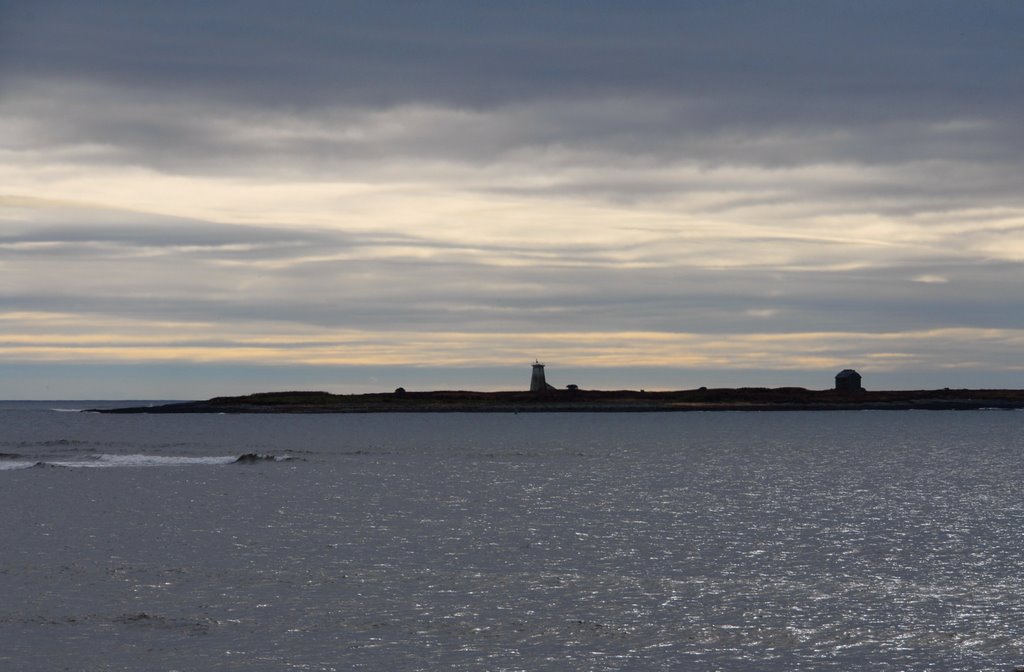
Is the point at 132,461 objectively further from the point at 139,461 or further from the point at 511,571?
the point at 511,571

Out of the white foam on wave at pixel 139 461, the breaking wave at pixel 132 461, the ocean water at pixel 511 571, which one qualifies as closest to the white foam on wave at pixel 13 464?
the breaking wave at pixel 132 461

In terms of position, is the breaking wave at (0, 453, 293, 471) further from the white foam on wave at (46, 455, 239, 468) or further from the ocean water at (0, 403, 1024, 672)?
the ocean water at (0, 403, 1024, 672)

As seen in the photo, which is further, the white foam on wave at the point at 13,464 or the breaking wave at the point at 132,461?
the breaking wave at the point at 132,461

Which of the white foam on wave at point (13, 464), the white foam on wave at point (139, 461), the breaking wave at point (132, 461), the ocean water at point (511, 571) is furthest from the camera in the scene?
the white foam on wave at point (139, 461)

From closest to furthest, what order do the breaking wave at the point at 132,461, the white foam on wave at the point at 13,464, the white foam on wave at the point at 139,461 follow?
1. the white foam on wave at the point at 13,464
2. the breaking wave at the point at 132,461
3. the white foam on wave at the point at 139,461

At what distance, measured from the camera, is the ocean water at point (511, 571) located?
25.3 metres

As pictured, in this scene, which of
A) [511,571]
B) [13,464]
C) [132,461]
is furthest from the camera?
[132,461]

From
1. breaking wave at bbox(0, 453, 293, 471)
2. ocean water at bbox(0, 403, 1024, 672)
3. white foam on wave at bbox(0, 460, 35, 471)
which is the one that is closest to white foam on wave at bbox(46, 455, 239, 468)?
breaking wave at bbox(0, 453, 293, 471)

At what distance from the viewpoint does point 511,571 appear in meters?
35.2

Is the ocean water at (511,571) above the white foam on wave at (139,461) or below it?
below

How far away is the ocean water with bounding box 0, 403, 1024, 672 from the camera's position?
25297 millimetres

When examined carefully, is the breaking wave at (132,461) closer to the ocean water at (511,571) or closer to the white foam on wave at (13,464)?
the white foam on wave at (13,464)

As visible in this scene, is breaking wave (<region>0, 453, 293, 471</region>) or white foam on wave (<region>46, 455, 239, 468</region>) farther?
white foam on wave (<region>46, 455, 239, 468</region>)

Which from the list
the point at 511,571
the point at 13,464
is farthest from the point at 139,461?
the point at 511,571
